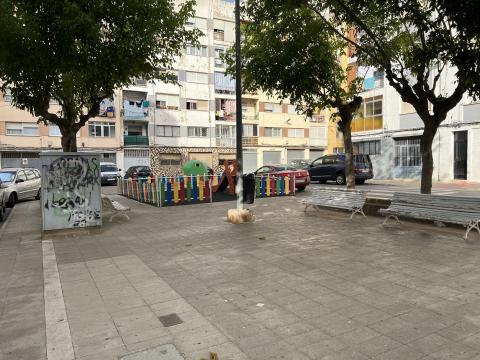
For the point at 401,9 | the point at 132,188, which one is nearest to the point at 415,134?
the point at 132,188

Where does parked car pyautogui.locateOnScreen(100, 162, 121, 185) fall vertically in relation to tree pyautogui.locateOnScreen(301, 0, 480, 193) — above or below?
below

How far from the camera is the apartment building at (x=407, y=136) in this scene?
24.3 meters

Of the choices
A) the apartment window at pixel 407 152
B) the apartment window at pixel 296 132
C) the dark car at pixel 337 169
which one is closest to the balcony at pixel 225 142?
the apartment window at pixel 296 132

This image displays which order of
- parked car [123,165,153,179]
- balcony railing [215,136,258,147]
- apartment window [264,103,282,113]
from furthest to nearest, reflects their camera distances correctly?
apartment window [264,103,282,113]
balcony railing [215,136,258,147]
parked car [123,165,153,179]

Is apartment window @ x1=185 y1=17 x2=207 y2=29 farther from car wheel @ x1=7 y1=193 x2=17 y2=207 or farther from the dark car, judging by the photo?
car wheel @ x1=7 y1=193 x2=17 y2=207

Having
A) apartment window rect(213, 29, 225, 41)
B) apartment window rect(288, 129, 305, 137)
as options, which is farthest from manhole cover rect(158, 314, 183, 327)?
apartment window rect(288, 129, 305, 137)

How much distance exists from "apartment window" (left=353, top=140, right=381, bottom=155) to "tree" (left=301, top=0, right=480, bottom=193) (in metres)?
19.4

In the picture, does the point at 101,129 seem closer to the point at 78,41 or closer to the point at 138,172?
the point at 138,172

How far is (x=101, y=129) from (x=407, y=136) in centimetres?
2802

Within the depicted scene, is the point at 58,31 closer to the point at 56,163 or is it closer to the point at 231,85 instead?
the point at 56,163

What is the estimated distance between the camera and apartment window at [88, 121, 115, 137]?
132ft

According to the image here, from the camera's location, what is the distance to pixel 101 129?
134 feet

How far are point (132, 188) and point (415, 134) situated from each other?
19.3 meters

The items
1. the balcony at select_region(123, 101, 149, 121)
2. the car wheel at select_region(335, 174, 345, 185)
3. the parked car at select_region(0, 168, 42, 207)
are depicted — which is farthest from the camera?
the balcony at select_region(123, 101, 149, 121)
